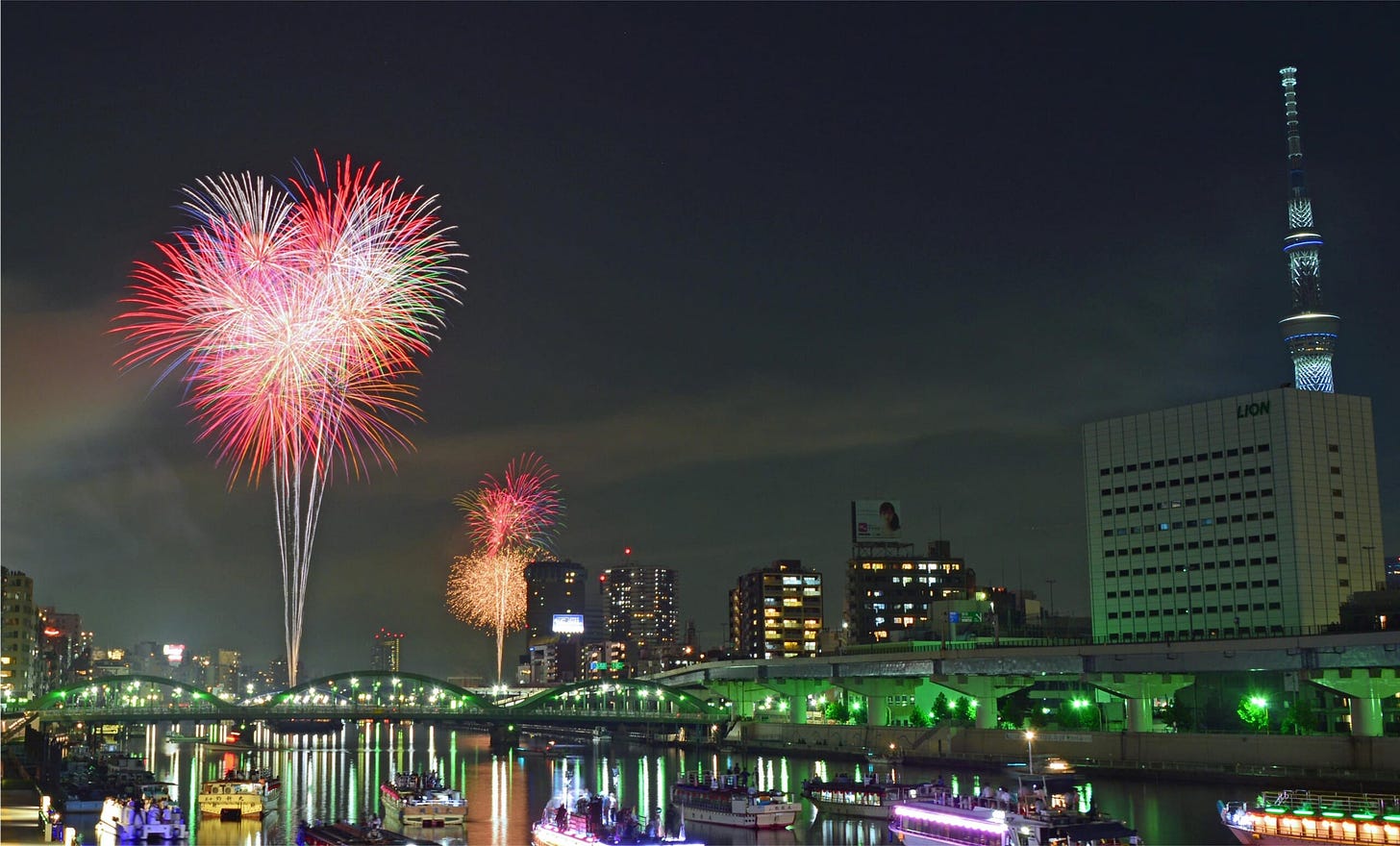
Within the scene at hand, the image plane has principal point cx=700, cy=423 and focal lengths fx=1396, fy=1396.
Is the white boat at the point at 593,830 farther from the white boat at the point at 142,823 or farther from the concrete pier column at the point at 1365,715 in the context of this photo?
the concrete pier column at the point at 1365,715

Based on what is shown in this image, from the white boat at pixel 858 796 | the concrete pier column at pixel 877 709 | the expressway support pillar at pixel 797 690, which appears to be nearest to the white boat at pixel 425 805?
the white boat at pixel 858 796

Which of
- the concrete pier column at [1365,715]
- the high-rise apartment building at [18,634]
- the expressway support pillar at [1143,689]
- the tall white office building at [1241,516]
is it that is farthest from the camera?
the high-rise apartment building at [18,634]

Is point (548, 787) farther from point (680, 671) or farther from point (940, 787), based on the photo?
point (680, 671)

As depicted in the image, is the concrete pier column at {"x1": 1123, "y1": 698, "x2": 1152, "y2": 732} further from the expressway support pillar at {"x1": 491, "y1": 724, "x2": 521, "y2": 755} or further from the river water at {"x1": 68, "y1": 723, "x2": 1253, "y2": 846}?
the expressway support pillar at {"x1": 491, "y1": 724, "x2": 521, "y2": 755}

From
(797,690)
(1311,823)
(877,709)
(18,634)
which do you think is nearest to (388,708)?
(797,690)

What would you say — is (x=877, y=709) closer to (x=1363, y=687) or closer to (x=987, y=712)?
(x=987, y=712)

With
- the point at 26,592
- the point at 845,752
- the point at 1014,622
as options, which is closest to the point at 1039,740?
the point at 845,752
